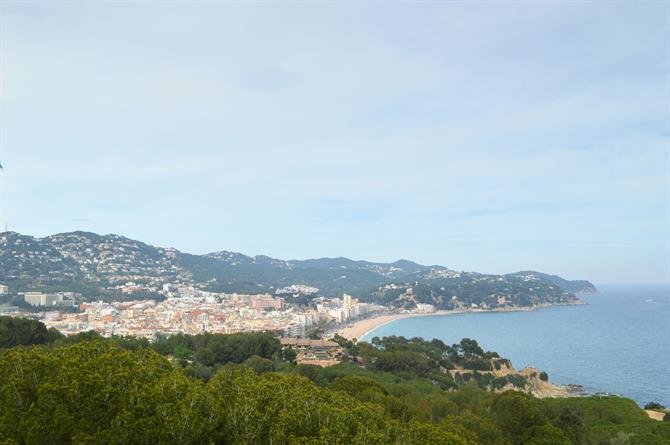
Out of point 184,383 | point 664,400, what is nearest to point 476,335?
point 664,400

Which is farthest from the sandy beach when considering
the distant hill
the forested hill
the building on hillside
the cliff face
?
the distant hill

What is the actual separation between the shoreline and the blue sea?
1.61 m

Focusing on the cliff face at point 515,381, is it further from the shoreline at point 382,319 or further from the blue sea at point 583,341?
the shoreline at point 382,319

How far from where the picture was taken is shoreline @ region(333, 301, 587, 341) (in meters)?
57.2

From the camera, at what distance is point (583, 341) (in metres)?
50.9

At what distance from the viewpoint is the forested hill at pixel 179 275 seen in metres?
74.8

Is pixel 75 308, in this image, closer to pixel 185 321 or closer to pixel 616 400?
pixel 185 321

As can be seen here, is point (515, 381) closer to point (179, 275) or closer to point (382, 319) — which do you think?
point (382, 319)

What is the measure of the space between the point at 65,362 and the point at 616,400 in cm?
2235

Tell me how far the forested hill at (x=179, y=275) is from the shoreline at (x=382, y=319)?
2338mm

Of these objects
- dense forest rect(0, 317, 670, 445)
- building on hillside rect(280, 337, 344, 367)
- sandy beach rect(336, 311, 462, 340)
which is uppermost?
dense forest rect(0, 317, 670, 445)

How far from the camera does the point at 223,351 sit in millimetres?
24531

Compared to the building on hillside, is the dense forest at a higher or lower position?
higher

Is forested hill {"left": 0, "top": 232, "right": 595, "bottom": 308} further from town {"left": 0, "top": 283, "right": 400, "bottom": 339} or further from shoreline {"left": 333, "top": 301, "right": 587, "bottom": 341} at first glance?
town {"left": 0, "top": 283, "right": 400, "bottom": 339}
